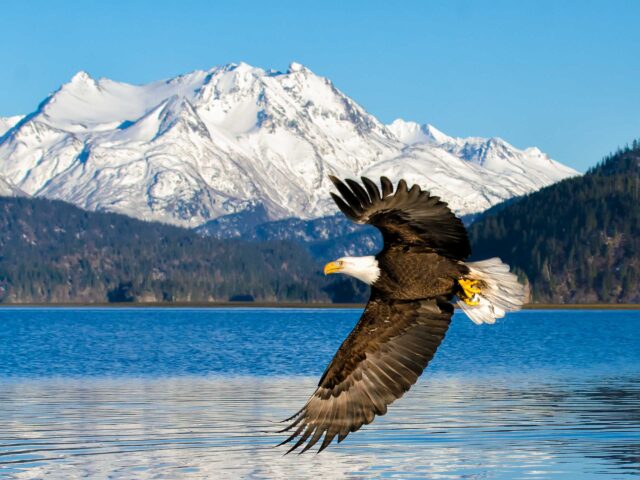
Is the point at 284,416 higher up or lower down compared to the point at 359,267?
lower down

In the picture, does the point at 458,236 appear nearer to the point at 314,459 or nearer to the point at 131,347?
the point at 314,459

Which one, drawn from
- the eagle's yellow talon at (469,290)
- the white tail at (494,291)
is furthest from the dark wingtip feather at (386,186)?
the white tail at (494,291)

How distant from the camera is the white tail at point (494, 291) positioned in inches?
811

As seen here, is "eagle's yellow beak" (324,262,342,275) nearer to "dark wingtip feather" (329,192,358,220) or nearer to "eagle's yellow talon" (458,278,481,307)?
"dark wingtip feather" (329,192,358,220)

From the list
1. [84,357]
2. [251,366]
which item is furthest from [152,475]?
[84,357]

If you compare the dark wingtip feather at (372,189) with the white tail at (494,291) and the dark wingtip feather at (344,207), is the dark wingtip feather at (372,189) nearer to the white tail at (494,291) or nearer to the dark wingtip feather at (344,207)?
the dark wingtip feather at (344,207)

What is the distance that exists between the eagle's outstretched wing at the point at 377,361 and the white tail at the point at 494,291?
504 millimetres

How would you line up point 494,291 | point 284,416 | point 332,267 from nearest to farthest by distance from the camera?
point 332,267 < point 494,291 < point 284,416

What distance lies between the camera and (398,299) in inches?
813

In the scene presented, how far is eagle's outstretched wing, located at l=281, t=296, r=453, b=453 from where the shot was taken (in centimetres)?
1962

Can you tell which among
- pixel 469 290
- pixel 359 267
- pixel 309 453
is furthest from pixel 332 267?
pixel 309 453

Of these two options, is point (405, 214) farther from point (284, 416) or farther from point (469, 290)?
point (284, 416)

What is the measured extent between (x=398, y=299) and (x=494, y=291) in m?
1.48

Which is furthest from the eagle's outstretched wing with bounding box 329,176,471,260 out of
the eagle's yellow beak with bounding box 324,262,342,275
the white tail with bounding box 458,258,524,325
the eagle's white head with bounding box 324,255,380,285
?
the white tail with bounding box 458,258,524,325
